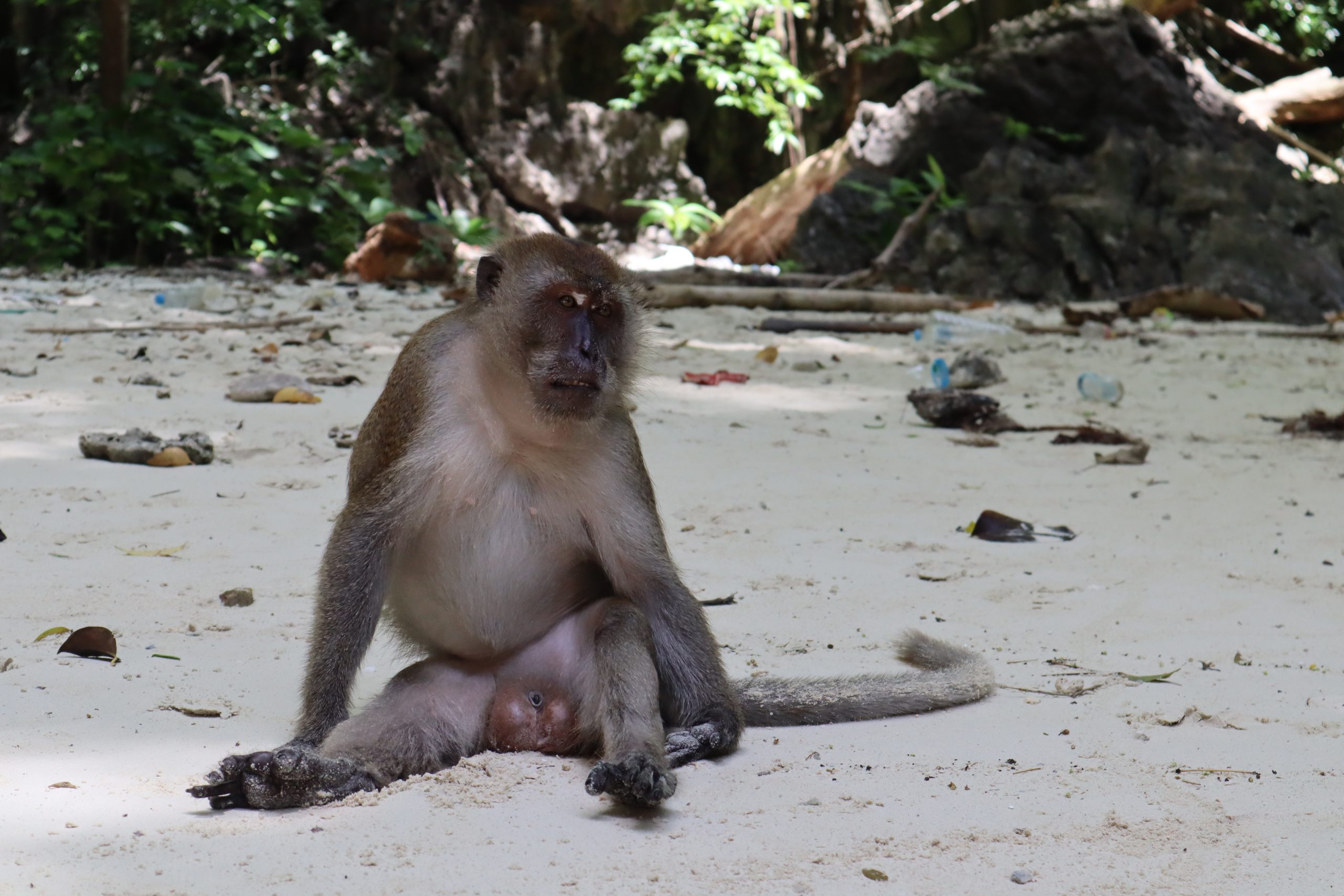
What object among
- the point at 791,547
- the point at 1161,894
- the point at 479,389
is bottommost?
the point at 791,547

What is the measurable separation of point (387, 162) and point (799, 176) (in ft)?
15.8

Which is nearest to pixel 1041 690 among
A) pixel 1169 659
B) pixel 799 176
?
pixel 1169 659

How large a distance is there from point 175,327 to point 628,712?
6296 mm

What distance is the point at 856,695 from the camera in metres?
3.17

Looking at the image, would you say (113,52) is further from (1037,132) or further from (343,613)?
(343,613)

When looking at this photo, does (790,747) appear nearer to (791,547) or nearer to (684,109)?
(791,547)

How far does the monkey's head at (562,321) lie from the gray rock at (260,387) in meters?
3.28

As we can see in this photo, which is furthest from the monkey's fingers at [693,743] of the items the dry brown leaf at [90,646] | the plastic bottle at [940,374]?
the plastic bottle at [940,374]

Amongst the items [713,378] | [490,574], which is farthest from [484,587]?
[713,378]

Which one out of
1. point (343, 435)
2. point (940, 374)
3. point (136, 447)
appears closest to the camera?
point (136, 447)

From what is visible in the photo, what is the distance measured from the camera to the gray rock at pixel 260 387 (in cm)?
623

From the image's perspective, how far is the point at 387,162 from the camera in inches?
616

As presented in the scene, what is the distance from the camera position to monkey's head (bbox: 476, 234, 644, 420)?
2.99m

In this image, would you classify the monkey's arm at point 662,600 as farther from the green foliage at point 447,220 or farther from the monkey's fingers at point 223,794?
the green foliage at point 447,220
